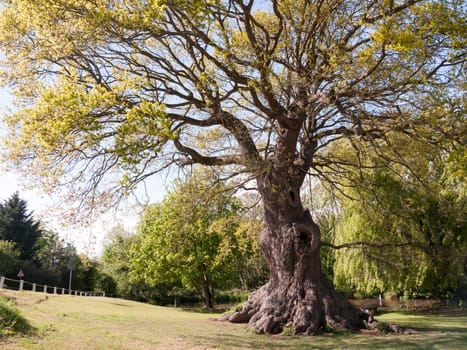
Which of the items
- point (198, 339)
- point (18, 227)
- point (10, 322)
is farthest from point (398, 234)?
point (18, 227)

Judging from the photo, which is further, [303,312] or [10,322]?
[303,312]

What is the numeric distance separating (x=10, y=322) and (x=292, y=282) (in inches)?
333

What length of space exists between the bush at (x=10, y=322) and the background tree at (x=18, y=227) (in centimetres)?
3442

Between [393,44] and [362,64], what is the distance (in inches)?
88.4

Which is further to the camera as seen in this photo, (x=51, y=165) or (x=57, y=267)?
(x=57, y=267)

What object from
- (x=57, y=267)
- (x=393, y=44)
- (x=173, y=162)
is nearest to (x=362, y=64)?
(x=393, y=44)

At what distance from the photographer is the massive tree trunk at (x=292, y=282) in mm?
13055

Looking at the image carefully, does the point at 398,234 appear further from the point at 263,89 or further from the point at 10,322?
the point at 10,322

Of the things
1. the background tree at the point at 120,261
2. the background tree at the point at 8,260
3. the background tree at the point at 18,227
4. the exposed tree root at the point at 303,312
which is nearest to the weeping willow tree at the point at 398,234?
the exposed tree root at the point at 303,312

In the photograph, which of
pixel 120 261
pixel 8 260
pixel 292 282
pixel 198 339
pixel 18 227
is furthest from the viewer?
pixel 120 261

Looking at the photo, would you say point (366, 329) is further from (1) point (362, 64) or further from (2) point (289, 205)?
(1) point (362, 64)

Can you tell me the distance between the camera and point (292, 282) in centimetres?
1394

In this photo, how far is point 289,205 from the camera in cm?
1437

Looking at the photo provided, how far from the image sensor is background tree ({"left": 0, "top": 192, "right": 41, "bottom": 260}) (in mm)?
40938
